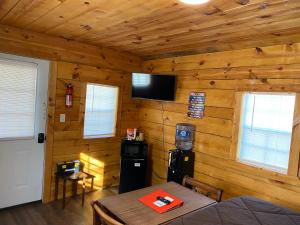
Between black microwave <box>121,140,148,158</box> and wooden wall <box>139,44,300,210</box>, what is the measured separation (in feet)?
1.30

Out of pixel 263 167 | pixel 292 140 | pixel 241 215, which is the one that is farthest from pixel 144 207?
pixel 292 140

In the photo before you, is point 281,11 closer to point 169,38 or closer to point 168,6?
point 168,6

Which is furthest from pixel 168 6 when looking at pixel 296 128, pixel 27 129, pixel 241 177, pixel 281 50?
pixel 27 129

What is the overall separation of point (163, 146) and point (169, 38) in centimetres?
177

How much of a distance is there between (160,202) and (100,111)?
2.25m

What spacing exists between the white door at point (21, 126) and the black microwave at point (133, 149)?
115 centimetres

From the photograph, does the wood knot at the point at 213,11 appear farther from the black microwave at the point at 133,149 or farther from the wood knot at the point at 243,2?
the black microwave at the point at 133,149

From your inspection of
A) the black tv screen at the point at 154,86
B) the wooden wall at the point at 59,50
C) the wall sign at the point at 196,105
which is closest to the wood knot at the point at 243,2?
the wall sign at the point at 196,105

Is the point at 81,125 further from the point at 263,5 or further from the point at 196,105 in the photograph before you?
the point at 263,5

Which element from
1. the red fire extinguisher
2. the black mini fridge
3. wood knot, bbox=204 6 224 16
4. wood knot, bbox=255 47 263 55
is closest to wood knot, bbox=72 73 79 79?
the red fire extinguisher

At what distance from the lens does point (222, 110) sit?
3.16 metres

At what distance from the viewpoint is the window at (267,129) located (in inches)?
103

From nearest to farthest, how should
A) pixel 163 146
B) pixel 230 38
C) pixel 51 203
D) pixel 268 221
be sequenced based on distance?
1. pixel 268 221
2. pixel 230 38
3. pixel 51 203
4. pixel 163 146

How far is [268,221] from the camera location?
178 centimetres
